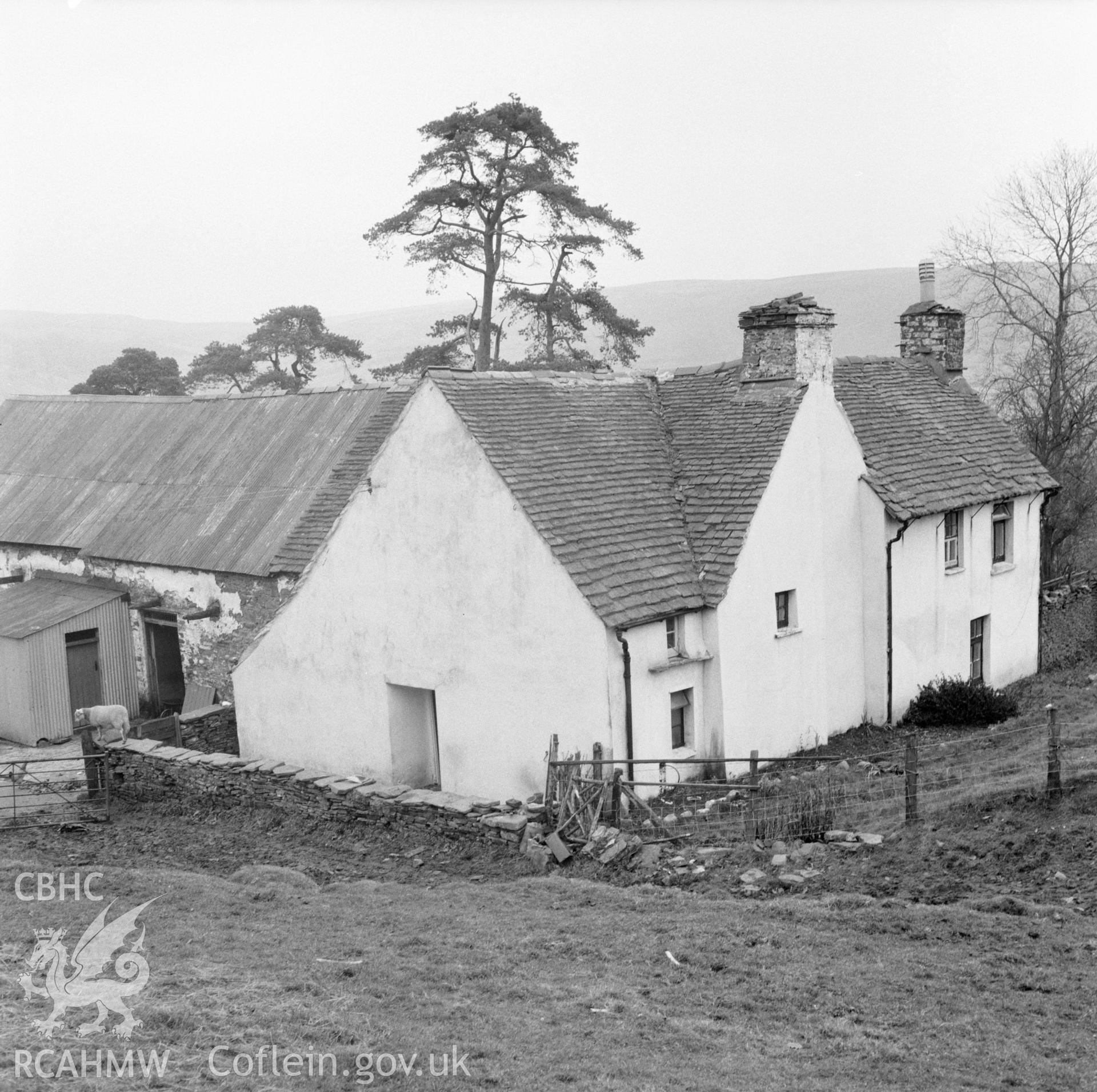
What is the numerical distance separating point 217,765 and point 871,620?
37.8 feet

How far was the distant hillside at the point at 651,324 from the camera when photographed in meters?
123

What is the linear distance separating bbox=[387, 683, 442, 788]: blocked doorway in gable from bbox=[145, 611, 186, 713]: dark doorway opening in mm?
10181

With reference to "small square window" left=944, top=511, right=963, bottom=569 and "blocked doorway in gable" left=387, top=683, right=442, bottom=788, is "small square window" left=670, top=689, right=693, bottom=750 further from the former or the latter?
"small square window" left=944, top=511, right=963, bottom=569

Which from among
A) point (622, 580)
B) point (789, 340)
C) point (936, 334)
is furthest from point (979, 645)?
point (622, 580)

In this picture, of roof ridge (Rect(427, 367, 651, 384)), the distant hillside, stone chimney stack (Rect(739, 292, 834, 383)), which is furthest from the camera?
the distant hillside

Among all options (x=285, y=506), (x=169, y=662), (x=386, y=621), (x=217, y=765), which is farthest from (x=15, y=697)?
(x=386, y=621)

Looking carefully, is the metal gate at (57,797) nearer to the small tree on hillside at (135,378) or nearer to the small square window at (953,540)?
the small square window at (953,540)


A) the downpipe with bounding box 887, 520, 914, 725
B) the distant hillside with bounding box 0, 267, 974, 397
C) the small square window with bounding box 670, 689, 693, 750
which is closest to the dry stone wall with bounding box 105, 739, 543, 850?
the small square window with bounding box 670, 689, 693, 750

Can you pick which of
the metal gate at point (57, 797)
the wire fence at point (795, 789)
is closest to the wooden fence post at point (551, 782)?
the wire fence at point (795, 789)

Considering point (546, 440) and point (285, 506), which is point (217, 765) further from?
point (285, 506)

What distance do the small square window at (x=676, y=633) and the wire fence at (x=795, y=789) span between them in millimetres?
1687

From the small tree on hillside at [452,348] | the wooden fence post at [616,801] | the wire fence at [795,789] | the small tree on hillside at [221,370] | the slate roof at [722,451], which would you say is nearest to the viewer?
the wire fence at [795,789]

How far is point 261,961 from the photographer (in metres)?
10.2

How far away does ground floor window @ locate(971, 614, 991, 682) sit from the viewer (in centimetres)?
2384
